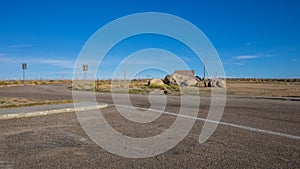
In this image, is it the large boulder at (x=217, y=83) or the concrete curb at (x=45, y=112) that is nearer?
the concrete curb at (x=45, y=112)

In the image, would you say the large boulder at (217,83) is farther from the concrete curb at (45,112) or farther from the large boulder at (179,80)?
the concrete curb at (45,112)

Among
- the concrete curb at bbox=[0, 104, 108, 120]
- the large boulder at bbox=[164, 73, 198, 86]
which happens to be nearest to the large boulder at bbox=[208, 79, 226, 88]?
the large boulder at bbox=[164, 73, 198, 86]

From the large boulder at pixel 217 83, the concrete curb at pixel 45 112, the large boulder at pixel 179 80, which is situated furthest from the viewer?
the large boulder at pixel 179 80

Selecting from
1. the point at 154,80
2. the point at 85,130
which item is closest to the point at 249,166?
the point at 85,130

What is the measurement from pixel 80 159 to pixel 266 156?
3.15 m

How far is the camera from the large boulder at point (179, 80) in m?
43.7

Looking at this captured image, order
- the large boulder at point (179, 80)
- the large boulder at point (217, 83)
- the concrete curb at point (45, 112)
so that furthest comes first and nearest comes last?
the large boulder at point (179, 80), the large boulder at point (217, 83), the concrete curb at point (45, 112)

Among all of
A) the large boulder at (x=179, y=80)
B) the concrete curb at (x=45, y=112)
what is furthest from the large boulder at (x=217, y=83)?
the concrete curb at (x=45, y=112)

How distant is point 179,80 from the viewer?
45781 mm

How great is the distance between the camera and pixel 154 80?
4366cm

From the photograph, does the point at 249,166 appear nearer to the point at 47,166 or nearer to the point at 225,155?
the point at 225,155

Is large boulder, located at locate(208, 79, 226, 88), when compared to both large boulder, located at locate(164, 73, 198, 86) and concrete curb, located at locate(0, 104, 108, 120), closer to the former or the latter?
large boulder, located at locate(164, 73, 198, 86)

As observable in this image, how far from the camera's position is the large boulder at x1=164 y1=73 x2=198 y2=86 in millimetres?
43713

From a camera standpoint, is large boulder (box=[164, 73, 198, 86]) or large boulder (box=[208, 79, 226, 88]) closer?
large boulder (box=[208, 79, 226, 88])
